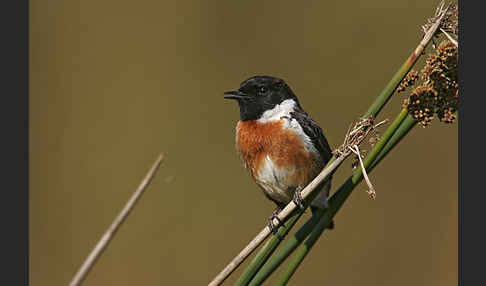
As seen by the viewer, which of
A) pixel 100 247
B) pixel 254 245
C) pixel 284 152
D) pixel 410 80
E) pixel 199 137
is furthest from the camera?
pixel 199 137

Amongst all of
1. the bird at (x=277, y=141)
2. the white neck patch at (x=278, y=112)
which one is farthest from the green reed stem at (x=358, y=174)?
the white neck patch at (x=278, y=112)

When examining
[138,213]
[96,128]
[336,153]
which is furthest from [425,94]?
[96,128]

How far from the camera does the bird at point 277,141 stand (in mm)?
3268

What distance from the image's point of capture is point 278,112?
344cm

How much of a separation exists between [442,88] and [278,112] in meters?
1.58

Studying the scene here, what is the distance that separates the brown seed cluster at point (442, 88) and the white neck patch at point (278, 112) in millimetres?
1505

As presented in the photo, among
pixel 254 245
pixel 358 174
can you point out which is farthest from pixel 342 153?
pixel 254 245

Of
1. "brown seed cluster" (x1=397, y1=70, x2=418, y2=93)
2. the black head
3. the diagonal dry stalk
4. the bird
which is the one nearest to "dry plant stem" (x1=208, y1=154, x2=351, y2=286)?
the diagonal dry stalk

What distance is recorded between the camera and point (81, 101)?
17.8 ft

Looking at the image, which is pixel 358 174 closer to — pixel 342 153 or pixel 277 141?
pixel 342 153

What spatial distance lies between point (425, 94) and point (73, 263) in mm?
3651

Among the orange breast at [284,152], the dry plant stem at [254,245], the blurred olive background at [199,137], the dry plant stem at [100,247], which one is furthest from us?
the blurred olive background at [199,137]

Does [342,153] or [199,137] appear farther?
[199,137]

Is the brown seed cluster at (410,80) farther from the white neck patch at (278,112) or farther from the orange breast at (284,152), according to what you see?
the white neck patch at (278,112)
